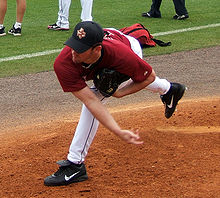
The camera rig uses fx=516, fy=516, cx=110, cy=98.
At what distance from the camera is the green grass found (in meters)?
9.43

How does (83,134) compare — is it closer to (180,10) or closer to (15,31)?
(15,31)

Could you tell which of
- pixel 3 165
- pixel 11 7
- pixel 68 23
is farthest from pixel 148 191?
pixel 11 7

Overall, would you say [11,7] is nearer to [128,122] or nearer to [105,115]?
[128,122]

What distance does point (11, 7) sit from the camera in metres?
13.8

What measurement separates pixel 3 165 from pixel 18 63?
3934mm

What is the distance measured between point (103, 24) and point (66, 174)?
23.5 feet

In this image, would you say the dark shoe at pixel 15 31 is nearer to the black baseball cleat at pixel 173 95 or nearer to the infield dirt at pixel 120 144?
the infield dirt at pixel 120 144

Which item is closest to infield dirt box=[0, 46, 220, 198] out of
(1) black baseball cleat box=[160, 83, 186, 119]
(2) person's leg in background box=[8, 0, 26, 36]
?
(1) black baseball cleat box=[160, 83, 186, 119]

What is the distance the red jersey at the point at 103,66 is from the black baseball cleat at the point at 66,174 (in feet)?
3.10

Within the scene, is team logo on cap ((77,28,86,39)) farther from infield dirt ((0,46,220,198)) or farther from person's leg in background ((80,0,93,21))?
person's leg in background ((80,0,93,21))

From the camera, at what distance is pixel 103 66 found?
446 cm

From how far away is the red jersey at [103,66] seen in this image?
14.2 feet

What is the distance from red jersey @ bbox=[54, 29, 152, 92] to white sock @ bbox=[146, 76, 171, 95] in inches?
26.0

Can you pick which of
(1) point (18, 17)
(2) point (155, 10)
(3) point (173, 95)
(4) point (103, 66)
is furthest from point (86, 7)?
(4) point (103, 66)
